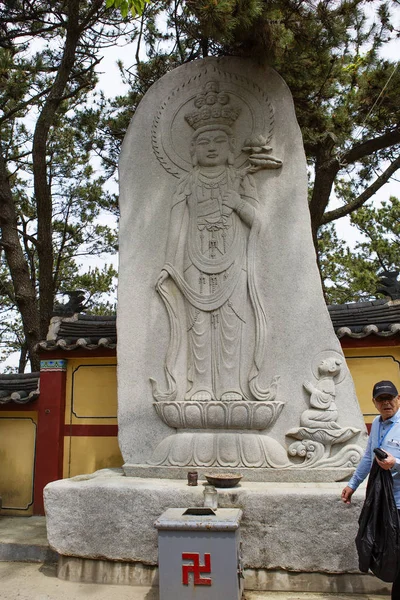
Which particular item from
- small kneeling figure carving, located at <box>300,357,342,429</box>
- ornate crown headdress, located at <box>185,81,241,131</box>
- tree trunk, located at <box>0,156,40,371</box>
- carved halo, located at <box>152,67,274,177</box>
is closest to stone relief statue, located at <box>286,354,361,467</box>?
small kneeling figure carving, located at <box>300,357,342,429</box>

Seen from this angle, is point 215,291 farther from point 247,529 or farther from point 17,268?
A: point 17,268

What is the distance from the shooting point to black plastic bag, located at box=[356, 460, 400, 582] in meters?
2.72

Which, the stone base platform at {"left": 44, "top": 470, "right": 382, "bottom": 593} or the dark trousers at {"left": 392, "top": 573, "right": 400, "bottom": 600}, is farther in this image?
the stone base platform at {"left": 44, "top": 470, "right": 382, "bottom": 593}

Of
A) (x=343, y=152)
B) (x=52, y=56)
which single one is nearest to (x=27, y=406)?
(x=343, y=152)

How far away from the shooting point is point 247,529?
3779mm

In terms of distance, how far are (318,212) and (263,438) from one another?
14.2ft

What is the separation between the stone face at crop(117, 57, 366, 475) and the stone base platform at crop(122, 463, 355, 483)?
0.05 m

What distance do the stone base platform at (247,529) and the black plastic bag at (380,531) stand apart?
854mm

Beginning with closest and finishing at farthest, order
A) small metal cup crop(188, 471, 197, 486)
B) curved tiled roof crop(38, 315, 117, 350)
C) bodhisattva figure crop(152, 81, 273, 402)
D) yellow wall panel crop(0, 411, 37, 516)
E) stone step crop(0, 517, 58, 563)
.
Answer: small metal cup crop(188, 471, 197, 486)
stone step crop(0, 517, 58, 563)
bodhisattva figure crop(152, 81, 273, 402)
curved tiled roof crop(38, 315, 117, 350)
yellow wall panel crop(0, 411, 37, 516)

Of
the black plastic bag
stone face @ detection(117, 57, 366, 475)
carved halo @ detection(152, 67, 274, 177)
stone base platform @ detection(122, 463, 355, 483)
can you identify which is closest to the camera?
the black plastic bag

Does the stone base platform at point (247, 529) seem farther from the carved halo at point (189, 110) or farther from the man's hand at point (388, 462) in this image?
the carved halo at point (189, 110)

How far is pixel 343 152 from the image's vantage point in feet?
23.7

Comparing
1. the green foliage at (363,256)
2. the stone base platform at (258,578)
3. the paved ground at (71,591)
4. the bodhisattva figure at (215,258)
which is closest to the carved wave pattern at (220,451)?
the bodhisattva figure at (215,258)

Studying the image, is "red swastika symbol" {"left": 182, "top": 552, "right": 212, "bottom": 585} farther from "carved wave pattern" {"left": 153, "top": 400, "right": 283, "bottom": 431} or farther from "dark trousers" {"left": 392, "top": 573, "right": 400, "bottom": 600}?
"carved wave pattern" {"left": 153, "top": 400, "right": 283, "bottom": 431}
